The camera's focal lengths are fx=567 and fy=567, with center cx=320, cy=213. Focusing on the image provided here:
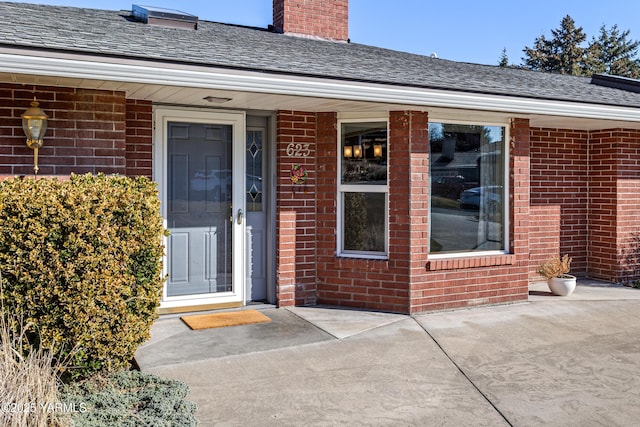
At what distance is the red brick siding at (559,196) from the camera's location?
9.08 m

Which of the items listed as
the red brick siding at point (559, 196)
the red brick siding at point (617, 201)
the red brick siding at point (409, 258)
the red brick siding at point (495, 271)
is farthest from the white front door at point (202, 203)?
the red brick siding at point (617, 201)

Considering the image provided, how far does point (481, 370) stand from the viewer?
491 cm

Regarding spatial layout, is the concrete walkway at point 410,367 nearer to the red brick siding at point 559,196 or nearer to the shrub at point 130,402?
the shrub at point 130,402

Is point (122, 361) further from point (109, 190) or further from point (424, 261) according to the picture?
point (424, 261)

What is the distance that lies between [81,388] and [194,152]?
350 cm

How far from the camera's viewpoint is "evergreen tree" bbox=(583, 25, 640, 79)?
40.3 m

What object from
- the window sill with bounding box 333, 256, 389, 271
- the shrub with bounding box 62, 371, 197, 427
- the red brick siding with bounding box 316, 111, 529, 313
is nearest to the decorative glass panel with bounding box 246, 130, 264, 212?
the red brick siding with bounding box 316, 111, 529, 313

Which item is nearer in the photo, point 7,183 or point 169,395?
point 169,395

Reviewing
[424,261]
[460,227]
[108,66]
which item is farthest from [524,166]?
[108,66]

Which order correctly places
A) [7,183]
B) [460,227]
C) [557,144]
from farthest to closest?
1. [557,144]
2. [460,227]
3. [7,183]

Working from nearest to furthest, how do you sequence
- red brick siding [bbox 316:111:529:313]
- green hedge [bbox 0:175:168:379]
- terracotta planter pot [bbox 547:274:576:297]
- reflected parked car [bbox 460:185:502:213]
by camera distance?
green hedge [bbox 0:175:168:379] → red brick siding [bbox 316:111:529:313] → reflected parked car [bbox 460:185:502:213] → terracotta planter pot [bbox 547:274:576:297]

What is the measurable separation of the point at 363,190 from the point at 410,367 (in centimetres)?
275

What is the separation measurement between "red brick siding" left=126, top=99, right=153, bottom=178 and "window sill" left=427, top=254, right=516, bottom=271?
356 centimetres

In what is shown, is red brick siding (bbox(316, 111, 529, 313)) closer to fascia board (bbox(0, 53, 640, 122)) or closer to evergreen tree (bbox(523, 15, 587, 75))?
fascia board (bbox(0, 53, 640, 122))
